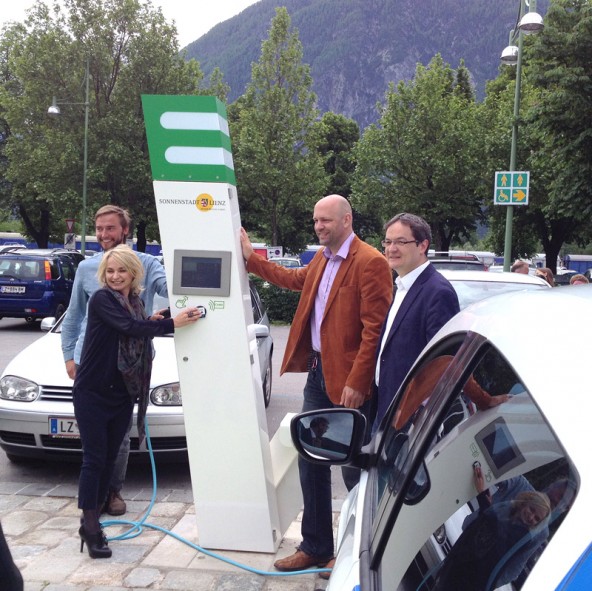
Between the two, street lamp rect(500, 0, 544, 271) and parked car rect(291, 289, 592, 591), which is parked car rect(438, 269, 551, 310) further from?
street lamp rect(500, 0, 544, 271)

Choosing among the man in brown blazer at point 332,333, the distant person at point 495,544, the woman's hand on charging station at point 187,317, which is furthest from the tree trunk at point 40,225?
the distant person at point 495,544

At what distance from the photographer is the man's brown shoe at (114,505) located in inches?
196

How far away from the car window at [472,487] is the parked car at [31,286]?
15557 mm

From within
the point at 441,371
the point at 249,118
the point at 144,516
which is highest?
the point at 249,118

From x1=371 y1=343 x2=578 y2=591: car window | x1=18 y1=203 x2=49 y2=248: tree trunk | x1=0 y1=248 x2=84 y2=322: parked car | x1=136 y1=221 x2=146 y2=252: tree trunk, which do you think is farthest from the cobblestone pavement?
x1=18 y1=203 x2=49 y2=248: tree trunk

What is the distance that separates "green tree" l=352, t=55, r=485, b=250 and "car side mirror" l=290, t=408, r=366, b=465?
3204 centimetres

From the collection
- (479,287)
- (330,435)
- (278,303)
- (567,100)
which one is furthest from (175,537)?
(278,303)

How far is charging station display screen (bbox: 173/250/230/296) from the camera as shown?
13.7 ft

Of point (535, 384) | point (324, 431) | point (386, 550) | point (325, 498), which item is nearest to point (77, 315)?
point (325, 498)

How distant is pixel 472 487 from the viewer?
5.16 ft

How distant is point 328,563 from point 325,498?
0.39m

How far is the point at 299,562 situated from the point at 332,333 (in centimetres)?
127

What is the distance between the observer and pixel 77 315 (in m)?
4.98

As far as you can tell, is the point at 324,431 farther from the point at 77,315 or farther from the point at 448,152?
the point at 448,152
